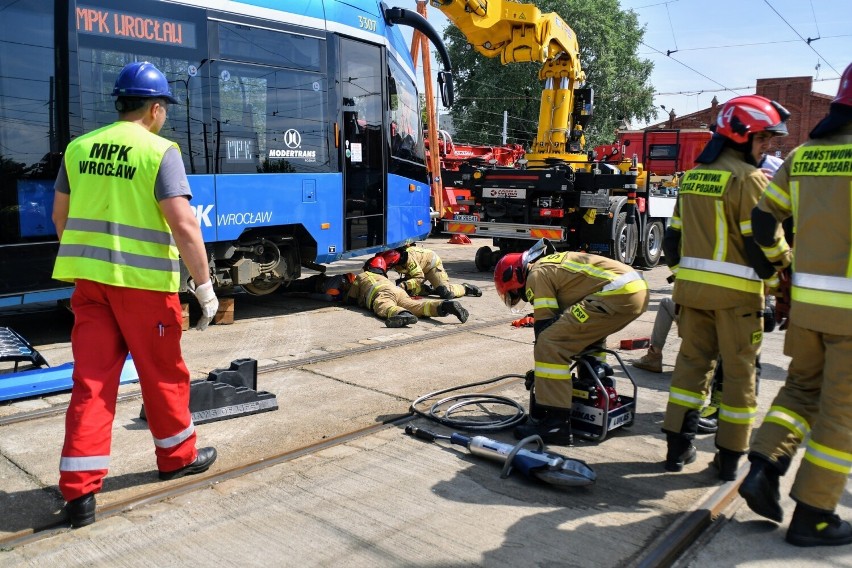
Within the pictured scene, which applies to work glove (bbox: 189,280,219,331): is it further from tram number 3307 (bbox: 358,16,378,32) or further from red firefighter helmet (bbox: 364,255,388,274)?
tram number 3307 (bbox: 358,16,378,32)

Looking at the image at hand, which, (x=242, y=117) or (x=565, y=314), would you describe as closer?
(x=565, y=314)

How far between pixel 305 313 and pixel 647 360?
416cm

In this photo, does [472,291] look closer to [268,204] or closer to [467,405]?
[268,204]

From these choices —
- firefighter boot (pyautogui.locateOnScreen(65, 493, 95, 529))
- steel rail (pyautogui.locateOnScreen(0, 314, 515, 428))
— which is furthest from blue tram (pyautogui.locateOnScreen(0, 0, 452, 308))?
firefighter boot (pyautogui.locateOnScreen(65, 493, 95, 529))

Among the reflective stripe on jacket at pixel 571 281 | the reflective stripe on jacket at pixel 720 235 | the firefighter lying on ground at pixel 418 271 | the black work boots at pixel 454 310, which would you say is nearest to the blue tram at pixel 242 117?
the firefighter lying on ground at pixel 418 271

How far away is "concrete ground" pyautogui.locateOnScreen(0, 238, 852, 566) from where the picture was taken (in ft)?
10.3

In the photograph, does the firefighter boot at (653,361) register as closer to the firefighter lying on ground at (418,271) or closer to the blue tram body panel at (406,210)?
the firefighter lying on ground at (418,271)

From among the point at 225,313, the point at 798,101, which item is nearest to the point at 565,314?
the point at 225,313

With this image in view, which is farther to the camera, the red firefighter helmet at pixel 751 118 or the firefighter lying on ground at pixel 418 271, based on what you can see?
the firefighter lying on ground at pixel 418 271

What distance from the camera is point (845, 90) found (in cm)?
316

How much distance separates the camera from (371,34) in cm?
893

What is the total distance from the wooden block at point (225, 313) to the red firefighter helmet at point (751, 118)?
5.53 meters

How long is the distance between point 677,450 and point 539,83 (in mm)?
39785

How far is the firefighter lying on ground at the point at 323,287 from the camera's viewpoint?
9148 millimetres
